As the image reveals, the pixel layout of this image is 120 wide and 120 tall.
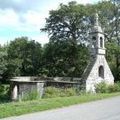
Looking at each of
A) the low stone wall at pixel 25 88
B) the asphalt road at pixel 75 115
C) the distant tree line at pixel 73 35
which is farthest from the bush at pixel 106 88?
the distant tree line at pixel 73 35

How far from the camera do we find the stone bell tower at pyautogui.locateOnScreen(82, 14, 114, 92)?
33.6 metres

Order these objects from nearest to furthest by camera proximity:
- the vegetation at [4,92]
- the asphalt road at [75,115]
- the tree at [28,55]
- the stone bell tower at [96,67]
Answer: the asphalt road at [75,115] < the stone bell tower at [96,67] < the vegetation at [4,92] < the tree at [28,55]

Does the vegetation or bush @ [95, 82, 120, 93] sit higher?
bush @ [95, 82, 120, 93]

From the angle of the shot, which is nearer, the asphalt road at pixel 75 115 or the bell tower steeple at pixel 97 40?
the asphalt road at pixel 75 115

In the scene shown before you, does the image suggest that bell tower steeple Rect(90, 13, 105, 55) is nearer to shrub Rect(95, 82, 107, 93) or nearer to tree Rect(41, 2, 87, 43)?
shrub Rect(95, 82, 107, 93)

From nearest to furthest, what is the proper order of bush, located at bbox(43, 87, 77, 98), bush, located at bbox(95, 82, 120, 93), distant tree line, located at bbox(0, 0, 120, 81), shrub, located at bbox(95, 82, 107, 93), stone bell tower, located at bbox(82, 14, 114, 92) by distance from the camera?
bush, located at bbox(43, 87, 77, 98)
bush, located at bbox(95, 82, 120, 93)
shrub, located at bbox(95, 82, 107, 93)
stone bell tower, located at bbox(82, 14, 114, 92)
distant tree line, located at bbox(0, 0, 120, 81)

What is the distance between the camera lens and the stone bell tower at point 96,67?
33.6m

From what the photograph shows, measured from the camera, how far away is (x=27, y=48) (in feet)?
211

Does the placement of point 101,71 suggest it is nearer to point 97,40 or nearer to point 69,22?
point 97,40

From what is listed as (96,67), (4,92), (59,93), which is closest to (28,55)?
(4,92)

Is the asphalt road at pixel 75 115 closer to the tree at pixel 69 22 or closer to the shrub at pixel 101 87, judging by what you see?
the shrub at pixel 101 87

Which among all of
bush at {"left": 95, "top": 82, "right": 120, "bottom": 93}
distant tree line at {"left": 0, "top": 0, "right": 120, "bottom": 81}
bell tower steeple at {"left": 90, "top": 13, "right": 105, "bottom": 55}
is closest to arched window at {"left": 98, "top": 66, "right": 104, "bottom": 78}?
bell tower steeple at {"left": 90, "top": 13, "right": 105, "bottom": 55}

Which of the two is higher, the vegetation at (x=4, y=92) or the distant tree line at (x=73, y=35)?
the distant tree line at (x=73, y=35)

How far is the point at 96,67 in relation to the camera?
34.8 m
